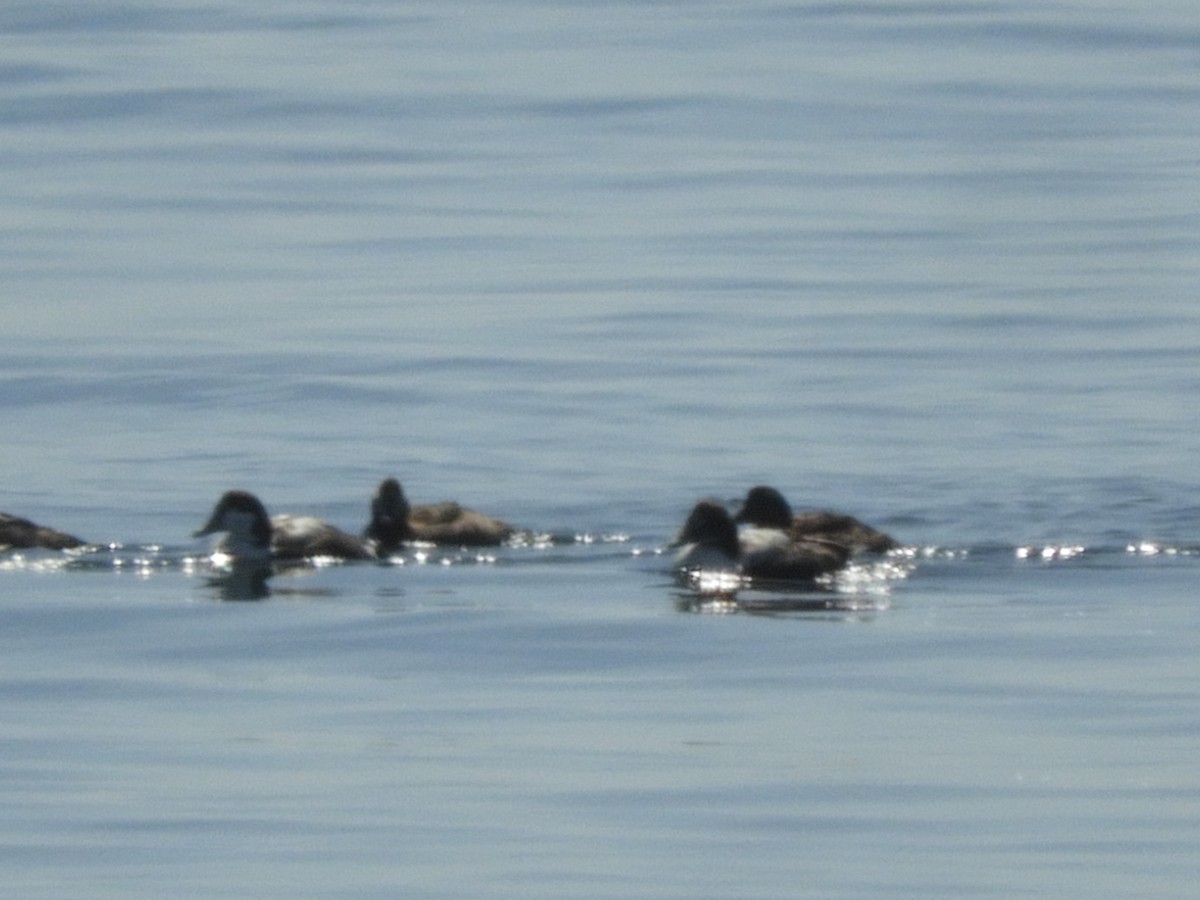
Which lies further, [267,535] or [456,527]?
[456,527]

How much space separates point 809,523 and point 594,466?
9.70 ft

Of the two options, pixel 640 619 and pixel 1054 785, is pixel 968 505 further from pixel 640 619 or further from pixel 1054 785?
pixel 1054 785

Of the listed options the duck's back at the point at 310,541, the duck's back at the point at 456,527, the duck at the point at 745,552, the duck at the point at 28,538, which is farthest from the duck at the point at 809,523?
the duck at the point at 28,538

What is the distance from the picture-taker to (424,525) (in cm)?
1895

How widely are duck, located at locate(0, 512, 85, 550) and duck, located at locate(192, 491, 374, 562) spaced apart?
2.27 feet

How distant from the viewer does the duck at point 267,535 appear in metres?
18.4

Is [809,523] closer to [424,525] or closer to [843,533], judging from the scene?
[843,533]

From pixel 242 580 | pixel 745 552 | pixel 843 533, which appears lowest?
pixel 242 580

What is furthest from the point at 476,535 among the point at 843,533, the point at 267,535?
the point at 843,533

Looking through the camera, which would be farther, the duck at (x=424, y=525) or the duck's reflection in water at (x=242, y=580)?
the duck at (x=424, y=525)

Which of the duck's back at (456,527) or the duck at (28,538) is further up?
the duck's back at (456,527)

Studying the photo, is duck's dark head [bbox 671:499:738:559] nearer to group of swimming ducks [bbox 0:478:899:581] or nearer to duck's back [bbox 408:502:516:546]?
group of swimming ducks [bbox 0:478:899:581]

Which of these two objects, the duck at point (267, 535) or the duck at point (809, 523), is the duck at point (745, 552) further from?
the duck at point (267, 535)

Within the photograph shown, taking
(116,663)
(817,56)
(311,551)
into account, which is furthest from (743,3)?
(116,663)
